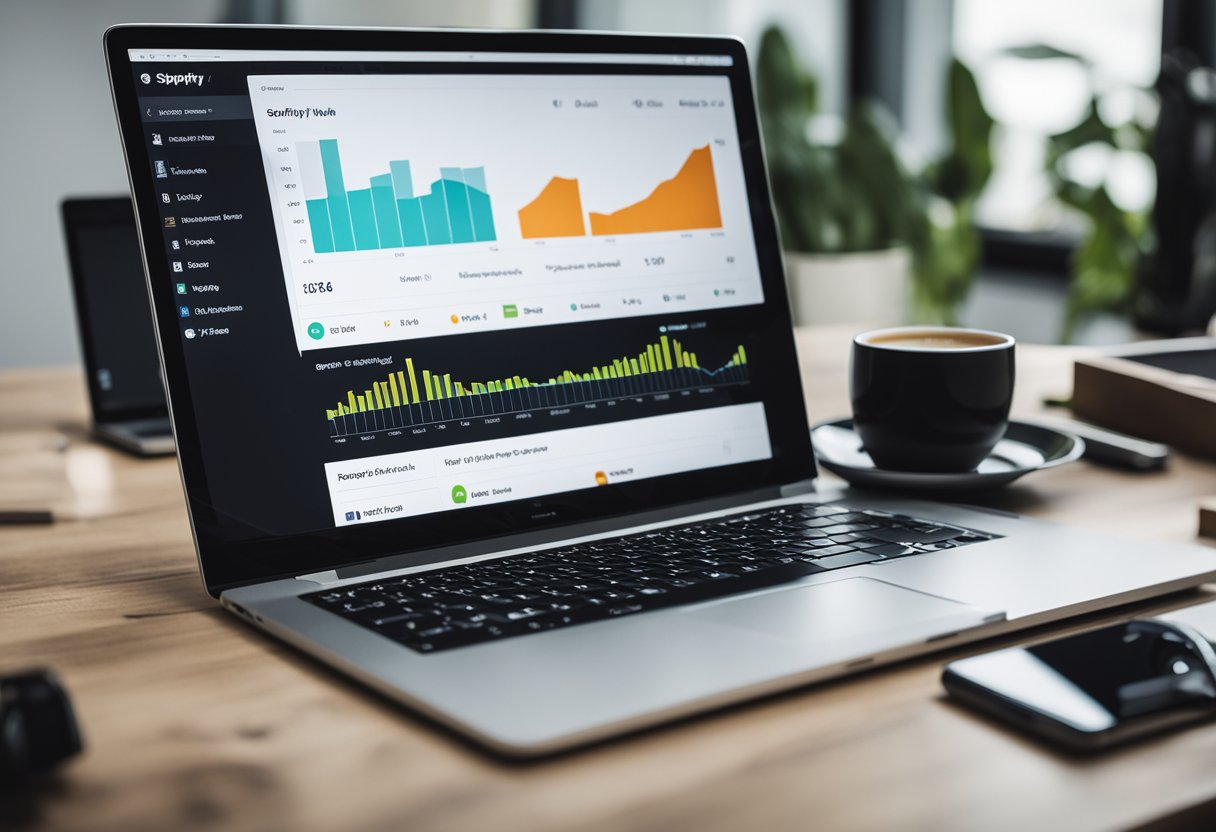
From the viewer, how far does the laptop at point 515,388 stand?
0.60 metres

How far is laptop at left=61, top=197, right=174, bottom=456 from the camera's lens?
112cm

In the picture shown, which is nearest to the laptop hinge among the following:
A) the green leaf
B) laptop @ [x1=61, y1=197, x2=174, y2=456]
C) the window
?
laptop @ [x1=61, y1=197, x2=174, y2=456]

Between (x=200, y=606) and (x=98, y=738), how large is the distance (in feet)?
0.58

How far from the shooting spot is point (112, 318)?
44.7 inches

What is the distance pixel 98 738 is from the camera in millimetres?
496

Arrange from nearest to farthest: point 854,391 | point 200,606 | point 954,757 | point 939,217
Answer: point 954,757, point 200,606, point 854,391, point 939,217

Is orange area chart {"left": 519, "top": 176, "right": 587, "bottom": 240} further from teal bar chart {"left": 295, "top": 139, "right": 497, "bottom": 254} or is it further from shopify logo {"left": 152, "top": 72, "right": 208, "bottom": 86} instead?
shopify logo {"left": 152, "top": 72, "right": 208, "bottom": 86}

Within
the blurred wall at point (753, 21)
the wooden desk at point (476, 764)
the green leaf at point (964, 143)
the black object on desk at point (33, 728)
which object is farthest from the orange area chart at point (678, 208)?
the blurred wall at point (753, 21)

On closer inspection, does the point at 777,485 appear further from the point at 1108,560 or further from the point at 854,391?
the point at 1108,560

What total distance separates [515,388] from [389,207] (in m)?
0.14

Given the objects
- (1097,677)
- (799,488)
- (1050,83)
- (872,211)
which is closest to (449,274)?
(799,488)

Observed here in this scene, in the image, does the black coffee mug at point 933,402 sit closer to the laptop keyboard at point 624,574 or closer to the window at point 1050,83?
the laptop keyboard at point 624,574

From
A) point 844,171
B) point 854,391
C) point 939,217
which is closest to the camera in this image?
point 854,391

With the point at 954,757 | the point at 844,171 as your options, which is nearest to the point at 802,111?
the point at 844,171
